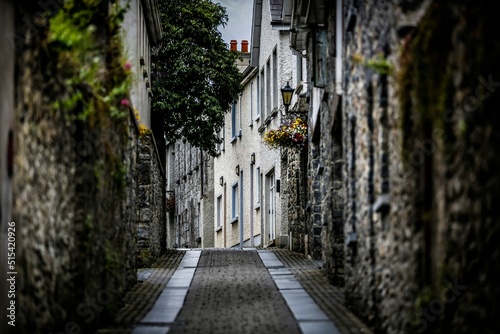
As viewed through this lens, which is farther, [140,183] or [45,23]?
[140,183]

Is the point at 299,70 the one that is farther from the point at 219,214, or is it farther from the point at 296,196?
the point at 219,214

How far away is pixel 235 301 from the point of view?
1301cm

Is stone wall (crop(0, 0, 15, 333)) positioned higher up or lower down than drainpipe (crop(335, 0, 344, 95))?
lower down

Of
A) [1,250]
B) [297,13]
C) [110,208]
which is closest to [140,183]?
[297,13]

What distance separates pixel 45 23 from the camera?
778 cm

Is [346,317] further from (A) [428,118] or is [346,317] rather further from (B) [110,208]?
(A) [428,118]

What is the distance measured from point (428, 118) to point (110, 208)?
5.28m

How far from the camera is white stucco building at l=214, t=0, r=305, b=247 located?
2616cm

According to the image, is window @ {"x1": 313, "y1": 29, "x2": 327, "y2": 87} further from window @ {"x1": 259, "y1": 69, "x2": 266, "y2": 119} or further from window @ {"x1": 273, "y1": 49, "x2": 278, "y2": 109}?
window @ {"x1": 259, "y1": 69, "x2": 266, "y2": 119}

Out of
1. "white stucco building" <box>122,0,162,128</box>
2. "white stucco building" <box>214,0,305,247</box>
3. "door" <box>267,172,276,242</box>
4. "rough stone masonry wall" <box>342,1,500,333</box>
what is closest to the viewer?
"rough stone masonry wall" <box>342,1,500,333</box>

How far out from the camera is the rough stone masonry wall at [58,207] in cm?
721

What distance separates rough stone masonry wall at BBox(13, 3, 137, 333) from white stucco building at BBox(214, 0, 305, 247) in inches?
498

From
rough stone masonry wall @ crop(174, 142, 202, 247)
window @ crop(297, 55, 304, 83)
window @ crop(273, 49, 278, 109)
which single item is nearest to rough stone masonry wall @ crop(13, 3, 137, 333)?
window @ crop(297, 55, 304, 83)

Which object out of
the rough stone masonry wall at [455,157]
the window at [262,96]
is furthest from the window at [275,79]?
the rough stone masonry wall at [455,157]
